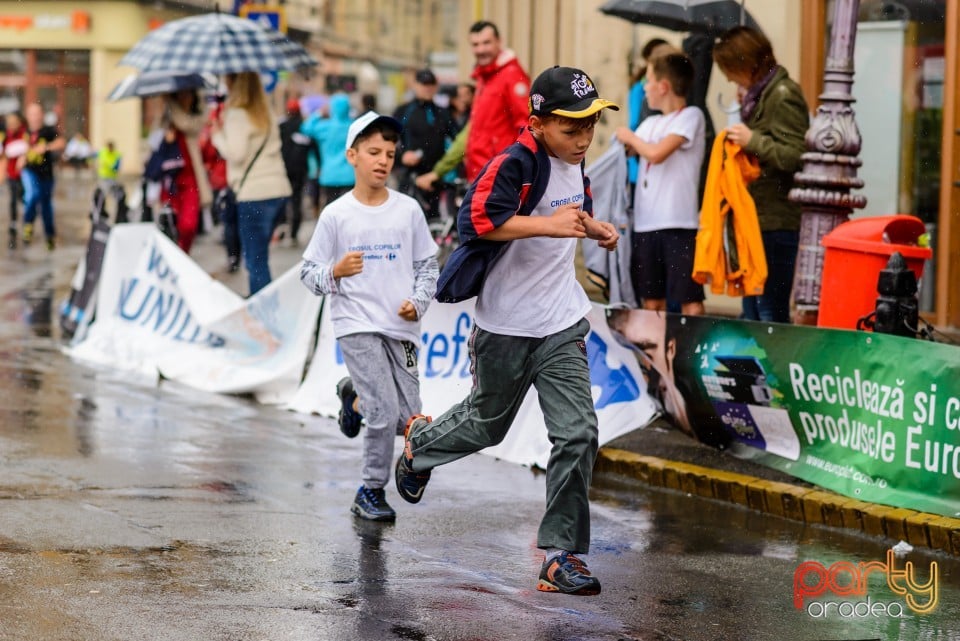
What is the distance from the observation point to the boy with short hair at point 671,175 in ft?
32.5

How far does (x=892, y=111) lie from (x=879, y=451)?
651 cm

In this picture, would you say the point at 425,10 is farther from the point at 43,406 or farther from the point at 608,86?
the point at 43,406

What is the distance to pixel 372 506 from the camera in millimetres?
7383

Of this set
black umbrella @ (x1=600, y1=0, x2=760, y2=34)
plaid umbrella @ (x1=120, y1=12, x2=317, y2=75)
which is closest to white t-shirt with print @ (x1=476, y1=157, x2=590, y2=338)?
black umbrella @ (x1=600, y1=0, x2=760, y2=34)

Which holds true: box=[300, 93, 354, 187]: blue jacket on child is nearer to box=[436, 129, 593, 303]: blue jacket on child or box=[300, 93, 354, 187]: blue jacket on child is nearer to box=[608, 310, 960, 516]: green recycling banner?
box=[608, 310, 960, 516]: green recycling banner

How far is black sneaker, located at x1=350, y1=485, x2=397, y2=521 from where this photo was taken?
7352 millimetres

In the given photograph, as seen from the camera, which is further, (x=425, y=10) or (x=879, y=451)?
(x=425, y=10)

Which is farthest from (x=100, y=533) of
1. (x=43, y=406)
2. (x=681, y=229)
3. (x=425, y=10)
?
(x=425, y=10)

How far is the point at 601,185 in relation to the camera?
1093 cm

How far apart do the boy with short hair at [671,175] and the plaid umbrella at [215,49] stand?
4541 millimetres

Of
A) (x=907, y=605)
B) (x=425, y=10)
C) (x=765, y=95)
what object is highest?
(x=425, y=10)

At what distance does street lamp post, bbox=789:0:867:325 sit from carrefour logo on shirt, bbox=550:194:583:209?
11.1 feet

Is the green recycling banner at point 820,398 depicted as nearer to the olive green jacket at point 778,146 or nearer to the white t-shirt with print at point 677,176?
the white t-shirt with print at point 677,176

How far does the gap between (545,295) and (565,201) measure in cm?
36
